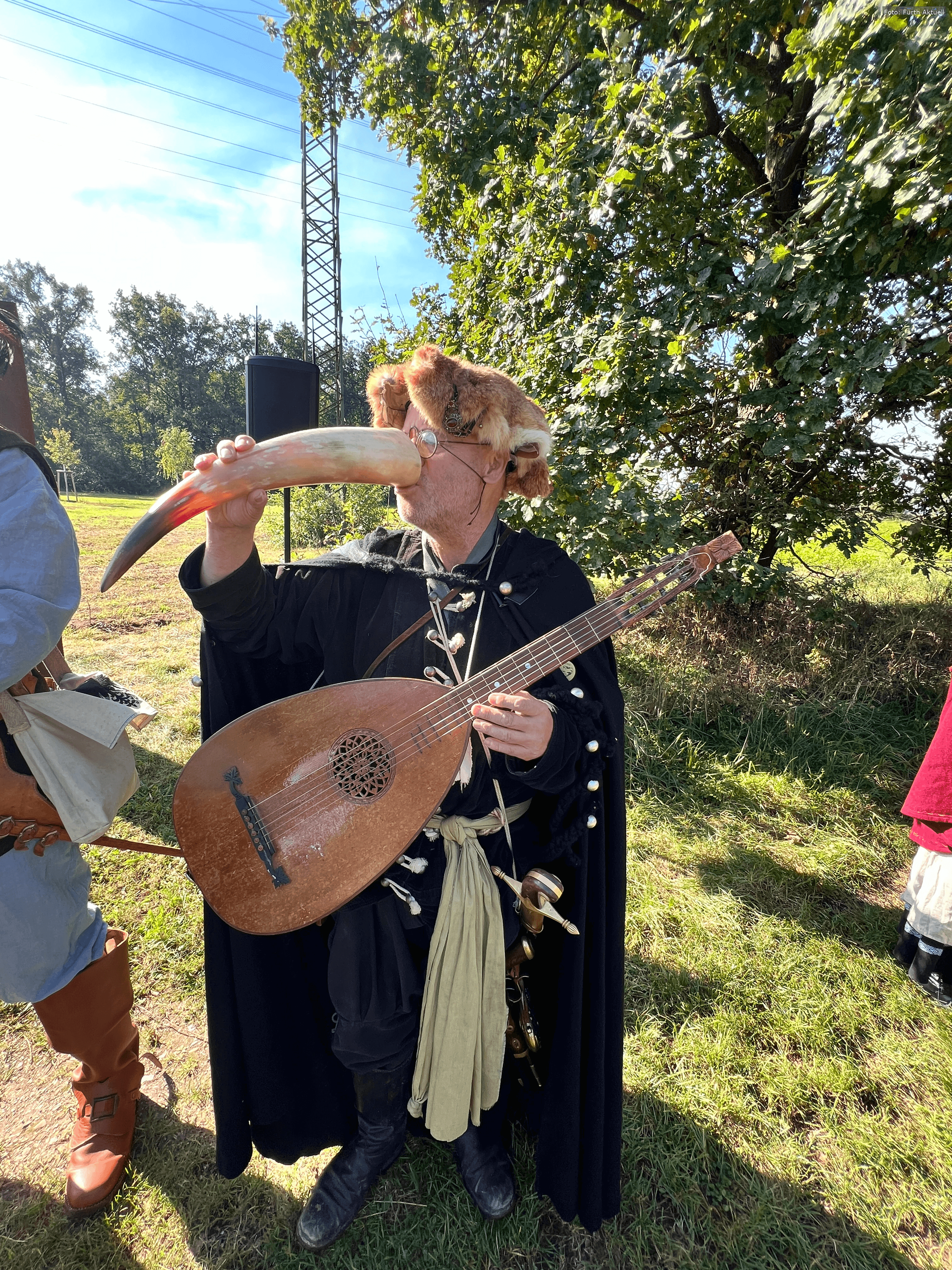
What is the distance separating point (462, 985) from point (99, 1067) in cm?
131

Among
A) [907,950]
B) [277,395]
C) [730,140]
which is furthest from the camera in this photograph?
[730,140]

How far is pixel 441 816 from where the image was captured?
169cm

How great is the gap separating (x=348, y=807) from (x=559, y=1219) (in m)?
1.55

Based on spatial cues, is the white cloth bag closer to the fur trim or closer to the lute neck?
the lute neck

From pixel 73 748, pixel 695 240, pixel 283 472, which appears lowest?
pixel 73 748

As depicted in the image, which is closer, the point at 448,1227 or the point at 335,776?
the point at 335,776

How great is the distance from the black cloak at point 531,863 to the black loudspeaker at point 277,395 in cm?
77

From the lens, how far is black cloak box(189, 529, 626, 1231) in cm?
168

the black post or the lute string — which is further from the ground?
the black post

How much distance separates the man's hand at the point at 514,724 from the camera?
137cm

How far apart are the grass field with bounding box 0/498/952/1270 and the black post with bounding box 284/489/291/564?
1941 mm

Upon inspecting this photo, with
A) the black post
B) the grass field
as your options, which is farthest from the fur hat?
the grass field

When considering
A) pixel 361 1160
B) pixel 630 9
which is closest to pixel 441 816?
pixel 361 1160

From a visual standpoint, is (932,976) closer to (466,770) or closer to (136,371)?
(466,770)
